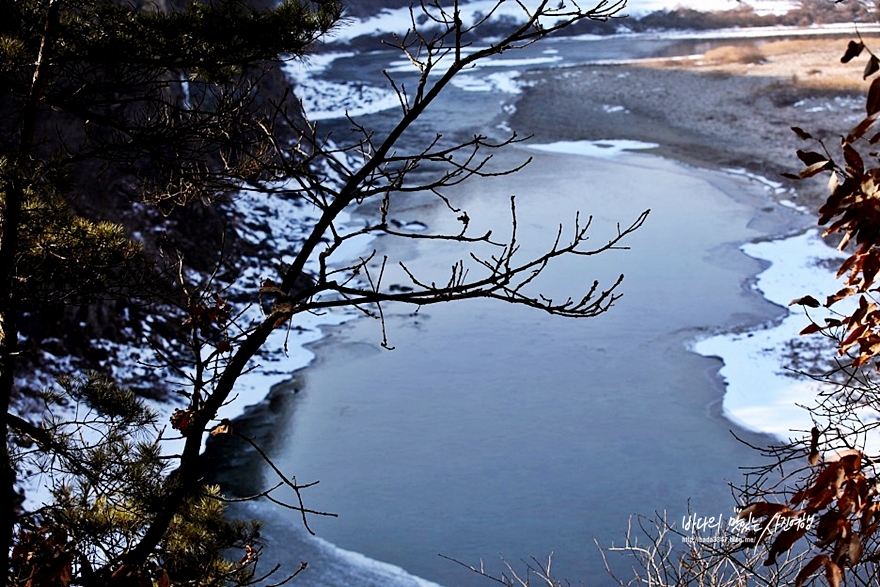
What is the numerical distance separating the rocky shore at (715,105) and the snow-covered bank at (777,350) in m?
3.05

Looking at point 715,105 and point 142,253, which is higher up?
point 142,253

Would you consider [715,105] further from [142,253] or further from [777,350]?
[142,253]

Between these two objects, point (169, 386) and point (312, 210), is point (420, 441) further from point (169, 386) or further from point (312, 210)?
point (312, 210)

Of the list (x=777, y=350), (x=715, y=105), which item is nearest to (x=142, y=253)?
(x=777, y=350)

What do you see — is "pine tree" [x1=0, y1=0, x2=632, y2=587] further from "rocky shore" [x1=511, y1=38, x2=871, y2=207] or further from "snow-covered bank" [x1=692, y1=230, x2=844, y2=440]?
"rocky shore" [x1=511, y1=38, x2=871, y2=207]

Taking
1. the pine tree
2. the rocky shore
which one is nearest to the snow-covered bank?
the rocky shore

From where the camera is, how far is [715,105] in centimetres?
2250

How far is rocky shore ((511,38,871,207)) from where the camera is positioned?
1900 cm

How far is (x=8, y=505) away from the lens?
12.3 ft

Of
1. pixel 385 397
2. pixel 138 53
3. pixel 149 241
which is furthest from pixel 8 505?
pixel 149 241

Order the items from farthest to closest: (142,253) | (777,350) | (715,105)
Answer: (715,105) < (777,350) < (142,253)

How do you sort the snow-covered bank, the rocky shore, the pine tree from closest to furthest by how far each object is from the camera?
the pine tree
the snow-covered bank
the rocky shore

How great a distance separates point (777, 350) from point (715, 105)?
13309 millimetres

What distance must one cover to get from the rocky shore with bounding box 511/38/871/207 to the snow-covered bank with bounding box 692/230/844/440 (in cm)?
305
